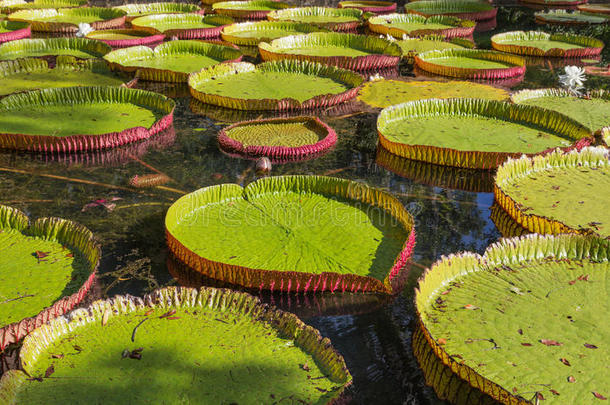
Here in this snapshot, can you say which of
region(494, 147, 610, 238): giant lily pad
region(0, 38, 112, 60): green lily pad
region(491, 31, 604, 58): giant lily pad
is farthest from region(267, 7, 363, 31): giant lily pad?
region(494, 147, 610, 238): giant lily pad

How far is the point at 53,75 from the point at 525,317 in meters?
5.00

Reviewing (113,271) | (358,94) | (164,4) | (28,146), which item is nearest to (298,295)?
(113,271)

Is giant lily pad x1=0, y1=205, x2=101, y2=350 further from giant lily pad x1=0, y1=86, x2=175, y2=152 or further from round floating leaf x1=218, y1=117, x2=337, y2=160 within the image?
round floating leaf x1=218, y1=117, x2=337, y2=160

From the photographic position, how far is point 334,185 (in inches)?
130

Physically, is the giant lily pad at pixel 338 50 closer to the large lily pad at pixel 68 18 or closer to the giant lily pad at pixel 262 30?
the giant lily pad at pixel 262 30

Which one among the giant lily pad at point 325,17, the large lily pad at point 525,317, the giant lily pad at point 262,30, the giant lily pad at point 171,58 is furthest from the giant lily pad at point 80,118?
the giant lily pad at point 325,17

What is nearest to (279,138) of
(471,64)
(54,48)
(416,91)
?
(416,91)

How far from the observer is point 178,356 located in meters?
2.05

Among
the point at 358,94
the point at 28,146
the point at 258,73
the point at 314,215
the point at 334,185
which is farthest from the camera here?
the point at 258,73

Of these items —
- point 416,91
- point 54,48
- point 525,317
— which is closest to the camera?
point 525,317

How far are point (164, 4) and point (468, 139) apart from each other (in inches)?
271

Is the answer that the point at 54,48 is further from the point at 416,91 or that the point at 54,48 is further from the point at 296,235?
the point at 296,235

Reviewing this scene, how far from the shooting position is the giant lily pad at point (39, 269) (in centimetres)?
222

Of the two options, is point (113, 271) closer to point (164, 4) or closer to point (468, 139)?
point (468, 139)
